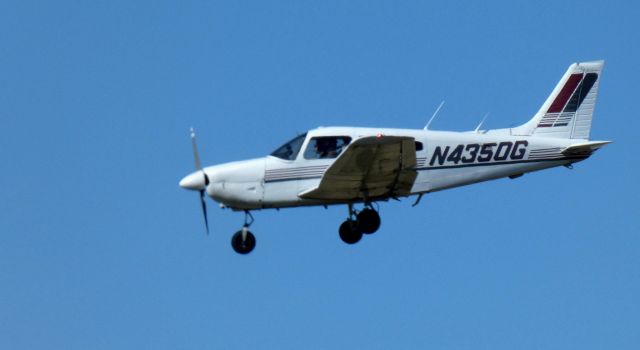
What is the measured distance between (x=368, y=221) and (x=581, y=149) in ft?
15.6

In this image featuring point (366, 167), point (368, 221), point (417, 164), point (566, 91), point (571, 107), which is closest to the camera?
point (366, 167)

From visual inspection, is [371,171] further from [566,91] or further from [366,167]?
[566,91]

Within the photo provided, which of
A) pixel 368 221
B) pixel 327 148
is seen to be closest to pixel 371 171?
pixel 327 148

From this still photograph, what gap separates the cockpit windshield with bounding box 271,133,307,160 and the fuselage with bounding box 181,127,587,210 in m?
0.02

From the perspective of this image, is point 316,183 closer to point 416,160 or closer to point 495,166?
point 416,160

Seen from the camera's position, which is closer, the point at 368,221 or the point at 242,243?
the point at 242,243

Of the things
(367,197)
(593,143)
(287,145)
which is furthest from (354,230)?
(593,143)

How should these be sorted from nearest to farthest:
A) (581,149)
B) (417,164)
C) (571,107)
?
(417,164) → (581,149) → (571,107)

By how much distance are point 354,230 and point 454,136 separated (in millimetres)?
2791

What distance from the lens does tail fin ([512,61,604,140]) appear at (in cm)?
2400

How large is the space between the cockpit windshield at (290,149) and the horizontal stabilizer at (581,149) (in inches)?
223

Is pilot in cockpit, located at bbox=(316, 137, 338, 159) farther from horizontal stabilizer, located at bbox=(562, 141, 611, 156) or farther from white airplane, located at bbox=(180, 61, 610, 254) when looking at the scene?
horizontal stabilizer, located at bbox=(562, 141, 611, 156)

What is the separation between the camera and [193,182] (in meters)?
21.6

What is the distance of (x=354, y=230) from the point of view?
894 inches
